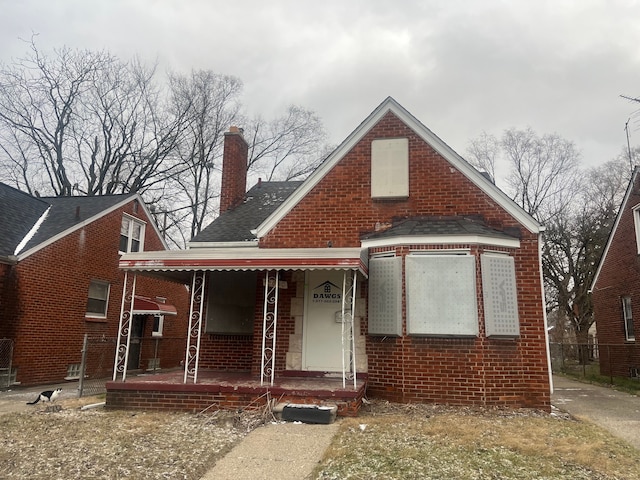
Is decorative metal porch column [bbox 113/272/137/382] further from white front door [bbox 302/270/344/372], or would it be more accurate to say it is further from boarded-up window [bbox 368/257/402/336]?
boarded-up window [bbox 368/257/402/336]

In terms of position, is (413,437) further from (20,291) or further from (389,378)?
(20,291)

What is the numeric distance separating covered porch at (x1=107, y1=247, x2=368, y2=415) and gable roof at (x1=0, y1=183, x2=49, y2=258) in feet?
19.8

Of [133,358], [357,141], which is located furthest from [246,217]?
[133,358]

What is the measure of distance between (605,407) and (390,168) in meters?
6.76

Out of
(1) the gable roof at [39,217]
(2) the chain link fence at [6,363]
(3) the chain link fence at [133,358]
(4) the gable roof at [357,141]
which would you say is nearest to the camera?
(4) the gable roof at [357,141]

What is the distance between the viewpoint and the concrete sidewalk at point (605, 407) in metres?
7.66

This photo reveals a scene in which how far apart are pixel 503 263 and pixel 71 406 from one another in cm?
840

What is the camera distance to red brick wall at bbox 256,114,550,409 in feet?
28.3

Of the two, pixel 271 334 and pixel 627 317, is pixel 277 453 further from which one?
pixel 627 317

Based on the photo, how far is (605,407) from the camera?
32.7 ft

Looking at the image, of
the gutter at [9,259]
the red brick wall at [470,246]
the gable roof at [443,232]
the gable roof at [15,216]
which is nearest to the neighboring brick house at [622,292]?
the red brick wall at [470,246]

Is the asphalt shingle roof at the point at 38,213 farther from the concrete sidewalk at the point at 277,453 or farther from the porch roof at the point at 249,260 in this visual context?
the concrete sidewalk at the point at 277,453

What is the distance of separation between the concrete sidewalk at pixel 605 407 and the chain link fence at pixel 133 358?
9.88 meters

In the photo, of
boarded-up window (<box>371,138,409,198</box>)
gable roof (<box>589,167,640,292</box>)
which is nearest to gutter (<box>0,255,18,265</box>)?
boarded-up window (<box>371,138,409,198</box>)
